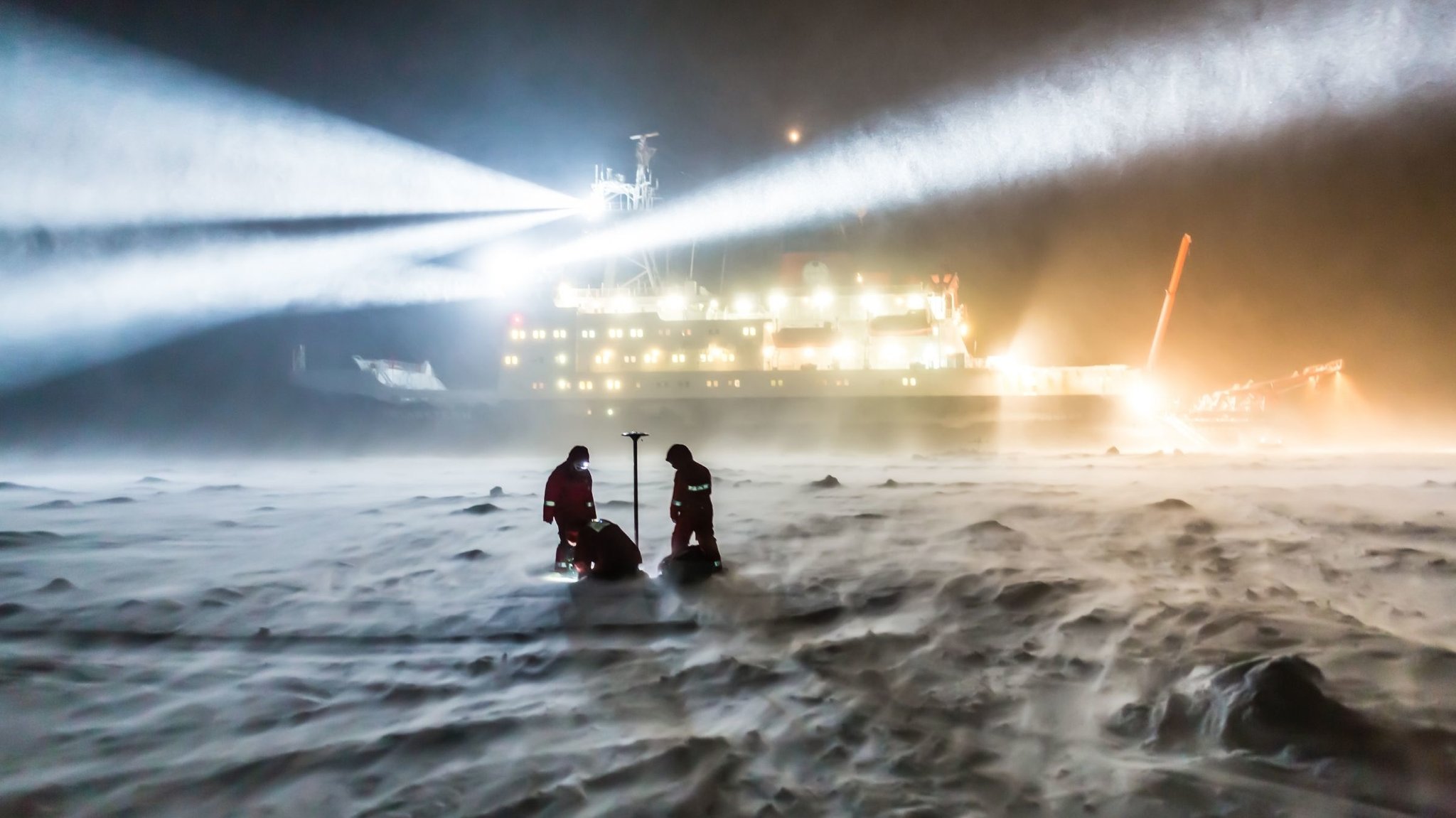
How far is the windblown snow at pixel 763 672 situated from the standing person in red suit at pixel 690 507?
0.37 metres

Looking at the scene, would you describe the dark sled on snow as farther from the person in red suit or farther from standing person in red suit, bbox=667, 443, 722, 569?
the person in red suit

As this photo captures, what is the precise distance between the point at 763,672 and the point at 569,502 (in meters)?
→ 2.37

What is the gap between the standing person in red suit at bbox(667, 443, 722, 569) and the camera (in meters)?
5.73

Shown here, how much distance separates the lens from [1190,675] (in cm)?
372

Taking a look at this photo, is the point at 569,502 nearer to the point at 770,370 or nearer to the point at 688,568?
the point at 688,568

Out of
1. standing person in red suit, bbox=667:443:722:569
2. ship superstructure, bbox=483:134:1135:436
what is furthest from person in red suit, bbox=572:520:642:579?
ship superstructure, bbox=483:134:1135:436

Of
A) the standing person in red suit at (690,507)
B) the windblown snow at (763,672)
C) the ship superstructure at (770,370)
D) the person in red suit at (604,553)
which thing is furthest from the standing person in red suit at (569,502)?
the ship superstructure at (770,370)

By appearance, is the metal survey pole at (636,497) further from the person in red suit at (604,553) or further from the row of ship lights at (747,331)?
the row of ship lights at (747,331)

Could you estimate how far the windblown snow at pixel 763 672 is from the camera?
277 centimetres

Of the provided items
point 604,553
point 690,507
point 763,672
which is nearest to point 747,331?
point 690,507

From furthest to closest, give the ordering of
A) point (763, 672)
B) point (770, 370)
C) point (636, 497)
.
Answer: point (770, 370) → point (636, 497) → point (763, 672)

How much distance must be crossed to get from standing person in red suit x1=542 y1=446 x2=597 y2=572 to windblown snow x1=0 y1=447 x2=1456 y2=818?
358mm

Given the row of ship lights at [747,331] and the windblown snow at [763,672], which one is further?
the row of ship lights at [747,331]

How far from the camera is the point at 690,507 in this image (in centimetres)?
579
